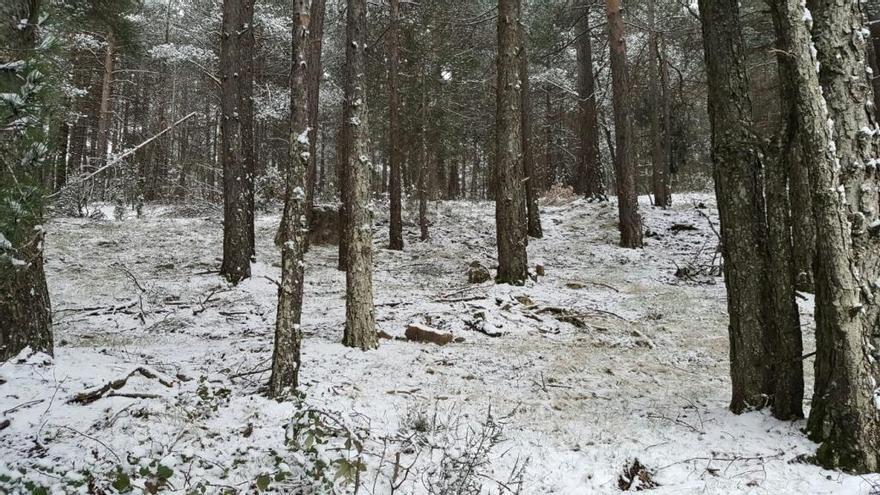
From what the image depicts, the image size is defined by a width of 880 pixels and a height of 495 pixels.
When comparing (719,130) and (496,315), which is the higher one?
(719,130)

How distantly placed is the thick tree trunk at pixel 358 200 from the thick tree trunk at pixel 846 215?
451 cm

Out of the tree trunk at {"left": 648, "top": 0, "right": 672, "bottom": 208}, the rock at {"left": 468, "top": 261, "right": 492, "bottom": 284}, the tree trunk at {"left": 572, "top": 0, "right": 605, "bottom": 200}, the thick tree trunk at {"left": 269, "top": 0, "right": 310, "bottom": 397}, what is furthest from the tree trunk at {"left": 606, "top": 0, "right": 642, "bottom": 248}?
the thick tree trunk at {"left": 269, "top": 0, "right": 310, "bottom": 397}

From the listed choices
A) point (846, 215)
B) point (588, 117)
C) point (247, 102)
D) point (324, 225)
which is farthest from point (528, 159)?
point (846, 215)

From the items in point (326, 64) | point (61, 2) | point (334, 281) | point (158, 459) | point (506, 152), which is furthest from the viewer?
point (326, 64)

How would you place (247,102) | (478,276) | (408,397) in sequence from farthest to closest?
(247,102)
(478,276)
(408,397)

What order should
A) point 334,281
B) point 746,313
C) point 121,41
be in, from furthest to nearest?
point 334,281
point 121,41
point 746,313

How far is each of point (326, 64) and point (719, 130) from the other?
18.8m

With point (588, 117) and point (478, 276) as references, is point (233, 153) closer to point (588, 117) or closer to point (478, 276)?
point (478, 276)

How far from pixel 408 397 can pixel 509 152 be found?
585cm

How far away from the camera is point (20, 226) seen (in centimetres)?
321

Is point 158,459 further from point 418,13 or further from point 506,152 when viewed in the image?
point 418,13

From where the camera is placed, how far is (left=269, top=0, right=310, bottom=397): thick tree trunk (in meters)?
4.89

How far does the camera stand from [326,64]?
20.8 meters

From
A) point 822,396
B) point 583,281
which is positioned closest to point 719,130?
point 822,396
